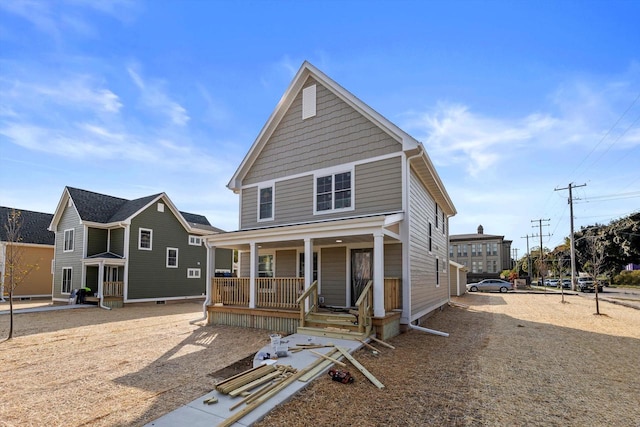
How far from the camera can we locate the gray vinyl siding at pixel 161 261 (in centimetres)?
Answer: 2160

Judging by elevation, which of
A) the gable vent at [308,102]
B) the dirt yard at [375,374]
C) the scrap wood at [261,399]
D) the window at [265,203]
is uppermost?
the gable vent at [308,102]

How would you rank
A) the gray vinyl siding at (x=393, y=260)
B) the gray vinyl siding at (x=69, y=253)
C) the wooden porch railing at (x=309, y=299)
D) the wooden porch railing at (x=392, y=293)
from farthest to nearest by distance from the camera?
the gray vinyl siding at (x=69, y=253) → the gray vinyl siding at (x=393, y=260) → the wooden porch railing at (x=309, y=299) → the wooden porch railing at (x=392, y=293)

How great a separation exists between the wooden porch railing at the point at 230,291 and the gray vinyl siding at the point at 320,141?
4244mm

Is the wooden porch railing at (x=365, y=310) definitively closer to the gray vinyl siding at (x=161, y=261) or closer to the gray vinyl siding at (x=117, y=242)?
the gray vinyl siding at (x=161, y=261)

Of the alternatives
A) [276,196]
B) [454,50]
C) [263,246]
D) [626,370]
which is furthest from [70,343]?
[454,50]

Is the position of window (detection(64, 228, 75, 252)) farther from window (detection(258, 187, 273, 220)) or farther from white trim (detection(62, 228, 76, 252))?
window (detection(258, 187, 273, 220))

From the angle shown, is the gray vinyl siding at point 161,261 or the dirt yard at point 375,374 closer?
the dirt yard at point 375,374

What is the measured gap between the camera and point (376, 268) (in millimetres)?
9305

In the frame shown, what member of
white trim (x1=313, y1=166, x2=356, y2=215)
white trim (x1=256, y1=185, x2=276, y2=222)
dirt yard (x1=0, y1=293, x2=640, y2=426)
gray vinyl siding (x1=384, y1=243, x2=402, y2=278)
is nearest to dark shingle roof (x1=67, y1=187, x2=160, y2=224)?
dirt yard (x1=0, y1=293, x2=640, y2=426)

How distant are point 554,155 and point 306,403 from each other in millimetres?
15738

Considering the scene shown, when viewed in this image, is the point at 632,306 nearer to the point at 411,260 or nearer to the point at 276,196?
the point at 411,260

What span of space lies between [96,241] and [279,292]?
630 inches

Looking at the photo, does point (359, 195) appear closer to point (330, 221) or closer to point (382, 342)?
point (330, 221)

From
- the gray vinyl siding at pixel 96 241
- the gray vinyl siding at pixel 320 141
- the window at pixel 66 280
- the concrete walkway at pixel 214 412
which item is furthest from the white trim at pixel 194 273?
the concrete walkway at pixel 214 412
